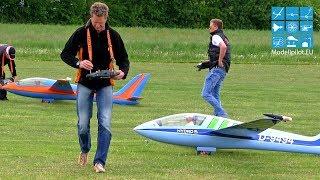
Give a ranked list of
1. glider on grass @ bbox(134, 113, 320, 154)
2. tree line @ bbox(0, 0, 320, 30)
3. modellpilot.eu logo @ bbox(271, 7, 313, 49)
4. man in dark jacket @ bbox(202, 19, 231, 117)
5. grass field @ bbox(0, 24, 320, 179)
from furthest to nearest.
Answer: tree line @ bbox(0, 0, 320, 30) → modellpilot.eu logo @ bbox(271, 7, 313, 49) → man in dark jacket @ bbox(202, 19, 231, 117) → glider on grass @ bbox(134, 113, 320, 154) → grass field @ bbox(0, 24, 320, 179)

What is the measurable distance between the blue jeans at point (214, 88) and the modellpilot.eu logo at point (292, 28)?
30.5 meters

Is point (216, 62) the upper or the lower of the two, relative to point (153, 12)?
upper

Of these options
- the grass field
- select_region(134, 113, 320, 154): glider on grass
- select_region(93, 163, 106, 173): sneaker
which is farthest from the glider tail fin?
select_region(93, 163, 106, 173): sneaker

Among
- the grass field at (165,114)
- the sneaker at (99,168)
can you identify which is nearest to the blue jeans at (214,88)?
the grass field at (165,114)

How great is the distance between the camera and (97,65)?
10.5 m

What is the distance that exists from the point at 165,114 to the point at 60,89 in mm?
2580

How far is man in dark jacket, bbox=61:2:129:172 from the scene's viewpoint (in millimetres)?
10422

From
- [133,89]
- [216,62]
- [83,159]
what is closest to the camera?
[83,159]

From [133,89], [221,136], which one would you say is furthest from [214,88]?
[133,89]

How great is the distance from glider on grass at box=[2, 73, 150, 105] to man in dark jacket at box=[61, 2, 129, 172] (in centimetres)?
791

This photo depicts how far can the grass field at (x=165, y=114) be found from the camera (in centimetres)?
1093

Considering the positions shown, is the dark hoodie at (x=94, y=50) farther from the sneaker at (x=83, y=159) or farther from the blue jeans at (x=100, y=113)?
the sneaker at (x=83, y=159)

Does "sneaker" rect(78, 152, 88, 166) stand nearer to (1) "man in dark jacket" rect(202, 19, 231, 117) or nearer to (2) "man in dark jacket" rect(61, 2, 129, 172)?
(2) "man in dark jacket" rect(61, 2, 129, 172)

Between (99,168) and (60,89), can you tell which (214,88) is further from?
(99,168)
